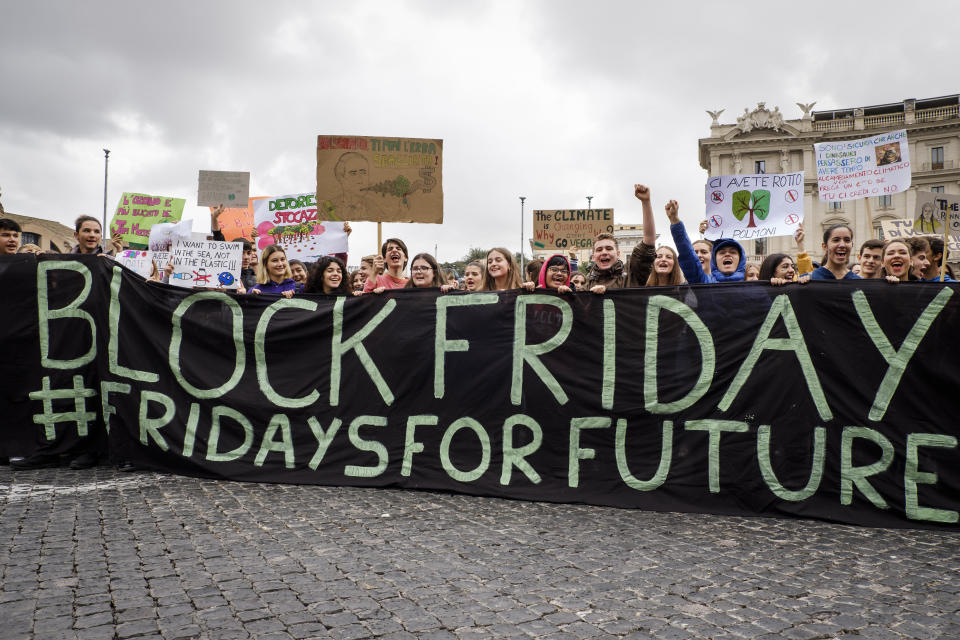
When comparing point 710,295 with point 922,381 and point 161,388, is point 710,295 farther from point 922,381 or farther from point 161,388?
point 161,388

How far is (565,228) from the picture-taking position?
14.2 m

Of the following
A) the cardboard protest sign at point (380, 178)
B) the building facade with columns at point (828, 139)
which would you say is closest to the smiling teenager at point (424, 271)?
the cardboard protest sign at point (380, 178)

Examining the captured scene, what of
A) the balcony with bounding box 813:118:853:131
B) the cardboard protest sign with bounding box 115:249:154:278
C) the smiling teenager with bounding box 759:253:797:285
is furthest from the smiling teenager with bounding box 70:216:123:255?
the balcony with bounding box 813:118:853:131

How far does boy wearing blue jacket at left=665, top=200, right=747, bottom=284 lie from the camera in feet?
19.5

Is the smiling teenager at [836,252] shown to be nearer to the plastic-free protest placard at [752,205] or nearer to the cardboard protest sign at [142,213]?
the plastic-free protest placard at [752,205]

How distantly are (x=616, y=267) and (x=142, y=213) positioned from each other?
8.45 meters

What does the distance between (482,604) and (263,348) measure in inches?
138

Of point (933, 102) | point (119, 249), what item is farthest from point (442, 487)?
point (933, 102)

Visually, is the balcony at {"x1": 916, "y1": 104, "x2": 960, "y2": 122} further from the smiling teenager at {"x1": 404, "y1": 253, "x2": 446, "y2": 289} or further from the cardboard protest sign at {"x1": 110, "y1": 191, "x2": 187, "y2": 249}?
the smiling teenager at {"x1": 404, "y1": 253, "x2": 446, "y2": 289}

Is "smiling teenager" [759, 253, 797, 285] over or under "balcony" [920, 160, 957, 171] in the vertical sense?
under

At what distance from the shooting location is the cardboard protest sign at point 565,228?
14.0 meters

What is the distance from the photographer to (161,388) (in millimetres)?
5941

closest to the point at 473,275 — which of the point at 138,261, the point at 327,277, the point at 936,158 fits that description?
the point at 327,277

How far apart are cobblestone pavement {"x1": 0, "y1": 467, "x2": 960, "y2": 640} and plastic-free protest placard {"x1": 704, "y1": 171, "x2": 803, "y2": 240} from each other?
4908 mm
